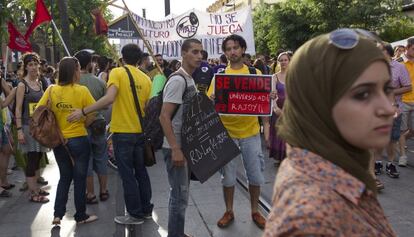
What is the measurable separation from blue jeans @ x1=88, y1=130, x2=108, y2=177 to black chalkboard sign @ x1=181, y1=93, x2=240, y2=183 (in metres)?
2.15

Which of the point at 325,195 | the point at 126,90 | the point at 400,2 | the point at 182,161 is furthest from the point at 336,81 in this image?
the point at 400,2

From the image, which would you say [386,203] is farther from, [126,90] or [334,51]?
[334,51]

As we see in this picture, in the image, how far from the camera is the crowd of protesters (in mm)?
1208

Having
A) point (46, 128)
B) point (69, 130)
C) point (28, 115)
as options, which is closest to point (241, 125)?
point (69, 130)

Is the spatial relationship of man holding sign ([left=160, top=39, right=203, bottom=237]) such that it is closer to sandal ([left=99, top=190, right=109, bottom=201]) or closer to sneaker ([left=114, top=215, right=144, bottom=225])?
sneaker ([left=114, top=215, right=144, bottom=225])

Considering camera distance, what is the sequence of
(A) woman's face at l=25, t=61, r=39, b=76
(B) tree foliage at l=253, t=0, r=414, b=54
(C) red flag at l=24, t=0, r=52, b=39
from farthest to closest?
(B) tree foliage at l=253, t=0, r=414, b=54 → (C) red flag at l=24, t=0, r=52, b=39 → (A) woman's face at l=25, t=61, r=39, b=76

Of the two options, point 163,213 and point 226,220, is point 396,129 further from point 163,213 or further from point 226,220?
point 163,213

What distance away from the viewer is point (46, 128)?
4.87 m

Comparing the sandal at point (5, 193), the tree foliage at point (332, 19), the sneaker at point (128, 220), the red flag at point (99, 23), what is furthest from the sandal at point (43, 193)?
the tree foliage at point (332, 19)

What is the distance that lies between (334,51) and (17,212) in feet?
17.8

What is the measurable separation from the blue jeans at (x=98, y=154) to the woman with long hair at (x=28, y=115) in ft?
1.96

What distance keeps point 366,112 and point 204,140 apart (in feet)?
10.2

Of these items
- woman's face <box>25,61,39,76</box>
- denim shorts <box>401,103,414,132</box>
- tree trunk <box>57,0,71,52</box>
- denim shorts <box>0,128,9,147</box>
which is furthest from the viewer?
tree trunk <box>57,0,71,52</box>

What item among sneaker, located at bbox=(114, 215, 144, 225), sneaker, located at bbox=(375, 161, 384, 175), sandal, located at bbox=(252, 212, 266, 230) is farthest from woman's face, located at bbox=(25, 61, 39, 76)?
sneaker, located at bbox=(375, 161, 384, 175)
